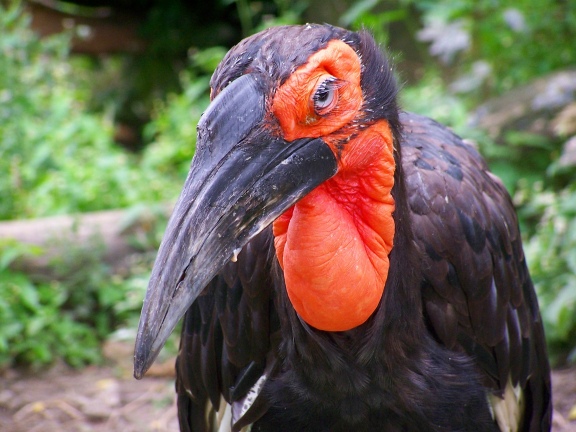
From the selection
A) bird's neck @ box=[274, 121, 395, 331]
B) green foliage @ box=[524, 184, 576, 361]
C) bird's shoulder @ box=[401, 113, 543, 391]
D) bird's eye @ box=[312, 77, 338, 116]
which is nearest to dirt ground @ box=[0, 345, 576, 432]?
green foliage @ box=[524, 184, 576, 361]

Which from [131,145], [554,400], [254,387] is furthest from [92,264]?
[131,145]

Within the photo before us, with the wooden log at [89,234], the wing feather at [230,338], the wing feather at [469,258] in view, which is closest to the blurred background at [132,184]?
the wooden log at [89,234]

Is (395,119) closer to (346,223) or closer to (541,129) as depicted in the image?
(346,223)

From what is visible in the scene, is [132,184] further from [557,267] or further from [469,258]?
[469,258]

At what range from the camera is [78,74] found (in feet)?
36.4

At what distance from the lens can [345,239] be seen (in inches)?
103

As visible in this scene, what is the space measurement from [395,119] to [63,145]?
500 centimetres

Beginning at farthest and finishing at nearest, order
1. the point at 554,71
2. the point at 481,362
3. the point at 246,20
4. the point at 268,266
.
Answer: the point at 246,20
the point at 554,71
the point at 481,362
the point at 268,266

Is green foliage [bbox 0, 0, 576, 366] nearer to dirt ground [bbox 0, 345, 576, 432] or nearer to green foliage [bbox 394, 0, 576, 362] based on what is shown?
green foliage [bbox 394, 0, 576, 362]

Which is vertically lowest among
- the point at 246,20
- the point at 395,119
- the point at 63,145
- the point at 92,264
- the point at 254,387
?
the point at 254,387

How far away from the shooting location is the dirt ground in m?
4.98

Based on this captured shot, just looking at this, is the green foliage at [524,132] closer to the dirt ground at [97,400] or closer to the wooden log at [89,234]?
the dirt ground at [97,400]

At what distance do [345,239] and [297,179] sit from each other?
1.04ft

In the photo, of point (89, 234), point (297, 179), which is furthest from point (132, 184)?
point (297, 179)
